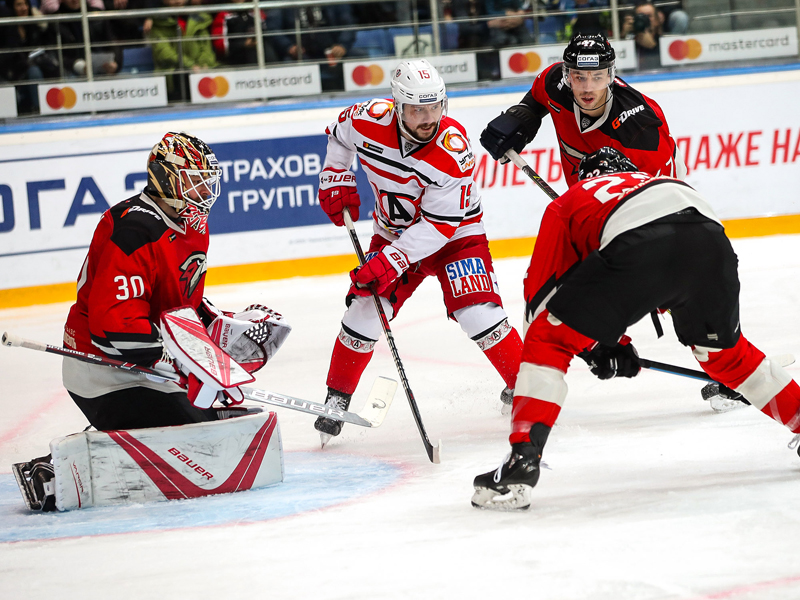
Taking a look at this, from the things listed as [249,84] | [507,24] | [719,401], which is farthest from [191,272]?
[507,24]

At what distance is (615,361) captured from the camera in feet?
7.59

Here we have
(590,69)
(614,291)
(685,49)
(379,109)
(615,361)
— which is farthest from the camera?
(685,49)

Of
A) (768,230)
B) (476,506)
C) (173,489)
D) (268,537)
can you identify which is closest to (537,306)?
(476,506)

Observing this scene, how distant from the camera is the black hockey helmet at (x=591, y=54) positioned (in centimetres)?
300

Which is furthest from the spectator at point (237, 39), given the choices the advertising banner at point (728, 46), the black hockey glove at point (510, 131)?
the black hockey glove at point (510, 131)

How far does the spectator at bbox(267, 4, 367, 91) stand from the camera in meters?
6.44

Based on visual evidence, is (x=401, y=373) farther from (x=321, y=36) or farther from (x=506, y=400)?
(x=321, y=36)

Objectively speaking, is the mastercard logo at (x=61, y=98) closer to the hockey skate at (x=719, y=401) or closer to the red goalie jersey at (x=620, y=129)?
the red goalie jersey at (x=620, y=129)

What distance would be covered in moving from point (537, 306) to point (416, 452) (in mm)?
880

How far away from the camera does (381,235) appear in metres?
3.27

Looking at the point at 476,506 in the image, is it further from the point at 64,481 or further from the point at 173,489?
the point at 64,481

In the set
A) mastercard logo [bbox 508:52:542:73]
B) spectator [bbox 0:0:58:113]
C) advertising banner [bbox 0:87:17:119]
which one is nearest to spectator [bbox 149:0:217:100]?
spectator [bbox 0:0:58:113]

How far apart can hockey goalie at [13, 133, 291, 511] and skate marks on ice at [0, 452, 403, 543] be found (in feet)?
0.16

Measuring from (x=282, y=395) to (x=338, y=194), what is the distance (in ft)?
2.79
